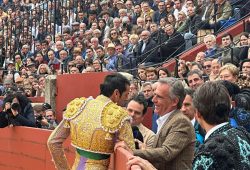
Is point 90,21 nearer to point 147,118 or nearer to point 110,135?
point 147,118

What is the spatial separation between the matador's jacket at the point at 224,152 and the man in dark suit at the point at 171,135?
1.04m

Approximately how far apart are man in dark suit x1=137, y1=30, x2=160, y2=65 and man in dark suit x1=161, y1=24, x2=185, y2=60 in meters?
0.18

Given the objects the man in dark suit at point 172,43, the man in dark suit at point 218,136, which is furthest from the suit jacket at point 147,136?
the man in dark suit at point 172,43

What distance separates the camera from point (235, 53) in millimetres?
10086

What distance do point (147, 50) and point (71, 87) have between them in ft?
6.91

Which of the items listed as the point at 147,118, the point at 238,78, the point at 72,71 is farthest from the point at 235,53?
the point at 72,71

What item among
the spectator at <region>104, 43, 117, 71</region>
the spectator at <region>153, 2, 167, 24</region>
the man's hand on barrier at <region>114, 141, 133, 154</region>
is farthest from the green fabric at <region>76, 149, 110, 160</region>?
the spectator at <region>153, 2, 167, 24</region>

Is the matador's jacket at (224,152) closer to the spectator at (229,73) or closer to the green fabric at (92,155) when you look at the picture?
the green fabric at (92,155)

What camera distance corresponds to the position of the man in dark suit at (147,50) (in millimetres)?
13656

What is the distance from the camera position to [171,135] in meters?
4.79

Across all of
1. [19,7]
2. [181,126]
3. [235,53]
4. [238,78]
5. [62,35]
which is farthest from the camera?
[19,7]

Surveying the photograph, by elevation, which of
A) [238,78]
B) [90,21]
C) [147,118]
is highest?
[90,21]

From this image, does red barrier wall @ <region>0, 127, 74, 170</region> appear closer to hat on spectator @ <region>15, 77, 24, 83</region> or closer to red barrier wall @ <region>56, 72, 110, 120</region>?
red barrier wall @ <region>56, 72, 110, 120</region>

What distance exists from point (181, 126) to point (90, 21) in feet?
43.7
